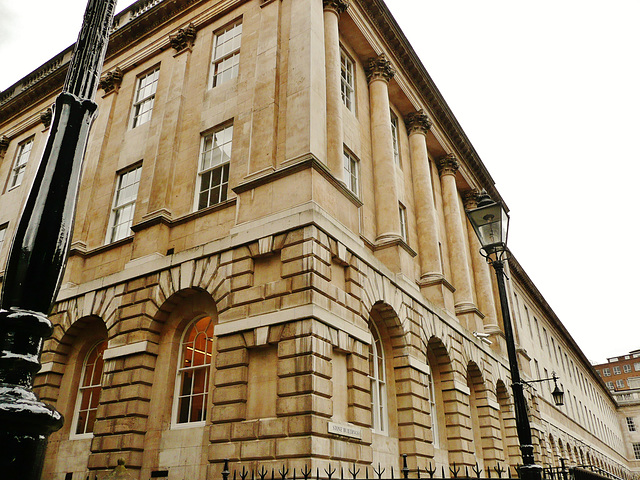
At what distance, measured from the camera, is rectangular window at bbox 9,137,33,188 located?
24828mm

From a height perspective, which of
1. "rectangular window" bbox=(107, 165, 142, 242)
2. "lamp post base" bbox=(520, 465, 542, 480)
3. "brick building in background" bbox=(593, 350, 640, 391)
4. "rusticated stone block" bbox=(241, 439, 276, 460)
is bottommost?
"lamp post base" bbox=(520, 465, 542, 480)

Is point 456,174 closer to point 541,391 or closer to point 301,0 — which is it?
point 301,0

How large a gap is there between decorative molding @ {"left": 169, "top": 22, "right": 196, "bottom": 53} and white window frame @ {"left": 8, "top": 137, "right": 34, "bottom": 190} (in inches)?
424

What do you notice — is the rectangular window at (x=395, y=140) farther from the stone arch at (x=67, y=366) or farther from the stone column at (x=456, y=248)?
the stone arch at (x=67, y=366)

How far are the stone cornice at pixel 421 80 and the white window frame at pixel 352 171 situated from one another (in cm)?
697

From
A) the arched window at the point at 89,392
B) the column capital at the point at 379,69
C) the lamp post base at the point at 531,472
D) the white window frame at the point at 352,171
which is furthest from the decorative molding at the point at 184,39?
the lamp post base at the point at 531,472

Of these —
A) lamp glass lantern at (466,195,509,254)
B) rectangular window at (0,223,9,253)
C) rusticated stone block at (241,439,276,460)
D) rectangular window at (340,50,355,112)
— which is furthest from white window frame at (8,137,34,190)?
lamp glass lantern at (466,195,509,254)

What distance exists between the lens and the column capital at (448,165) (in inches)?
1062

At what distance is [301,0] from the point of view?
55.2 feet

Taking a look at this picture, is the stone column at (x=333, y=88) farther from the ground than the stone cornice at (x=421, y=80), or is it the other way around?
the stone cornice at (x=421, y=80)

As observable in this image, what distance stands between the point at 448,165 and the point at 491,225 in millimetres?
19224

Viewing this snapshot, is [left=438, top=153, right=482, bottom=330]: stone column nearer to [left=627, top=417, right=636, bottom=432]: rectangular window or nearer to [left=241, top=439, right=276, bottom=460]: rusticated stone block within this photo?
[left=241, top=439, right=276, bottom=460]: rusticated stone block

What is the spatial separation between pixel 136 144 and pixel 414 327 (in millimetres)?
12078

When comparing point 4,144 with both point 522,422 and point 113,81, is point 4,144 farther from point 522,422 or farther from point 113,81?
point 522,422
